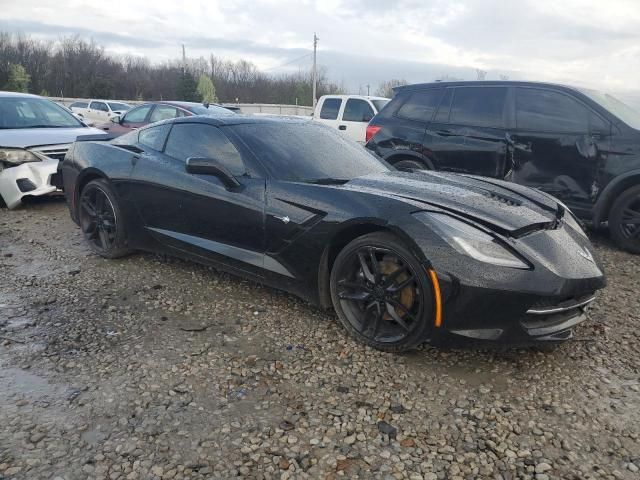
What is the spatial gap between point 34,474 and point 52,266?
2889mm

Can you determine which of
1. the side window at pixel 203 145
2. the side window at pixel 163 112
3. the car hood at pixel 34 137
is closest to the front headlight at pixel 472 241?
the side window at pixel 203 145

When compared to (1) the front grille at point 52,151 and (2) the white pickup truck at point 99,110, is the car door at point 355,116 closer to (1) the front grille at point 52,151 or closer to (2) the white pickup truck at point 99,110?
(1) the front grille at point 52,151

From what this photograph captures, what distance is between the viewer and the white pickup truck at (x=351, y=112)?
37.6ft


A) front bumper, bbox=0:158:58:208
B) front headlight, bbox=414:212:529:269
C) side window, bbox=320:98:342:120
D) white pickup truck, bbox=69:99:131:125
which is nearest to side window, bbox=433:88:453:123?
front headlight, bbox=414:212:529:269

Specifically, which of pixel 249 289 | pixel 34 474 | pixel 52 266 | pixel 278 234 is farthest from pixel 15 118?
pixel 34 474

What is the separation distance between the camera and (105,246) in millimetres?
4734

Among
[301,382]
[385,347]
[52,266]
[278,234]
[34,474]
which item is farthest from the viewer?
[52,266]

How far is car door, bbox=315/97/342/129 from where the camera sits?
11828 millimetres

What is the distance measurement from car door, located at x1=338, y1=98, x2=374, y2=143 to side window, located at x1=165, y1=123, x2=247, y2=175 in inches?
295

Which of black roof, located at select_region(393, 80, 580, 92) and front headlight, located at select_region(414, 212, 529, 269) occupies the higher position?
black roof, located at select_region(393, 80, 580, 92)

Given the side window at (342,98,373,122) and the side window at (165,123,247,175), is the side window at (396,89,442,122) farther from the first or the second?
the side window at (342,98,373,122)

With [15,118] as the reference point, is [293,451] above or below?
below

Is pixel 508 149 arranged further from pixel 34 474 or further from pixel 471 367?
pixel 34 474

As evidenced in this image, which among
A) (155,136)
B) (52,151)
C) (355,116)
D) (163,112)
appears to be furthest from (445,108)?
(163,112)
